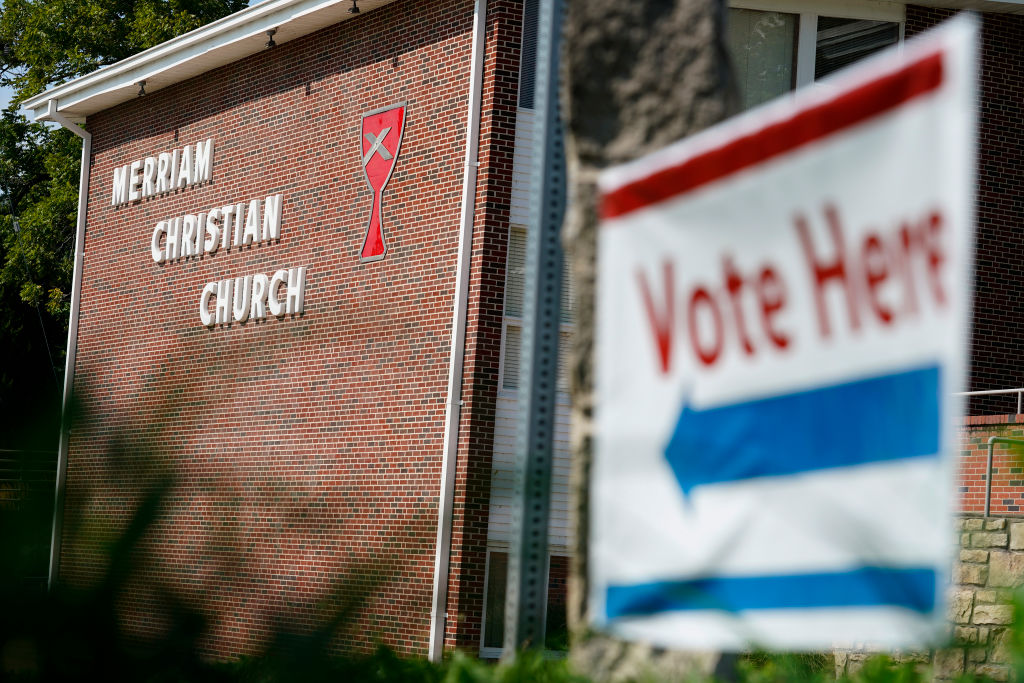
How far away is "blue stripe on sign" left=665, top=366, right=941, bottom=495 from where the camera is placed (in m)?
1.94

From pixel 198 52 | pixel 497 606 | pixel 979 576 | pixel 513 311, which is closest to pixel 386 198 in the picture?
pixel 513 311

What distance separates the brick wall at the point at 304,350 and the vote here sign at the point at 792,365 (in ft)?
1.42

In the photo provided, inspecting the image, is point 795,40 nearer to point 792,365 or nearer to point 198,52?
point 198,52

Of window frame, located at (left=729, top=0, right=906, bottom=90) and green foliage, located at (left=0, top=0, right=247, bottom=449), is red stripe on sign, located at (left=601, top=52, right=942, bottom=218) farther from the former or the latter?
green foliage, located at (left=0, top=0, right=247, bottom=449)

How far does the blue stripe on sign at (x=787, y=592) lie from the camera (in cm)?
186

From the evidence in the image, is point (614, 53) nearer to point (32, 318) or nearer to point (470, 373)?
point (32, 318)

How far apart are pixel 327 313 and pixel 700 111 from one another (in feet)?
7.14

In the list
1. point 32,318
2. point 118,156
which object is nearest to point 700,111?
point 32,318

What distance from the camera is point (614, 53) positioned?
314 centimetres

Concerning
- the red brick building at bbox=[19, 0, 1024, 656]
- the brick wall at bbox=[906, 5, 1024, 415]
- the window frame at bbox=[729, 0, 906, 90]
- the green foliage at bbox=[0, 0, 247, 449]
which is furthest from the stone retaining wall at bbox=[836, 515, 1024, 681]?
the green foliage at bbox=[0, 0, 247, 449]

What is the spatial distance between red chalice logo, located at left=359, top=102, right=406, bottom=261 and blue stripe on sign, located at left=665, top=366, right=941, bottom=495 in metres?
12.7

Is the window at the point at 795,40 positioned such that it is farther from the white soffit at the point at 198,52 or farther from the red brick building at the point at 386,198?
the white soffit at the point at 198,52

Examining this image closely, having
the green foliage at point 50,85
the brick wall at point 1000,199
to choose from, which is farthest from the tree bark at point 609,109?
the green foliage at point 50,85

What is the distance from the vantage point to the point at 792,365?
2.18 metres
